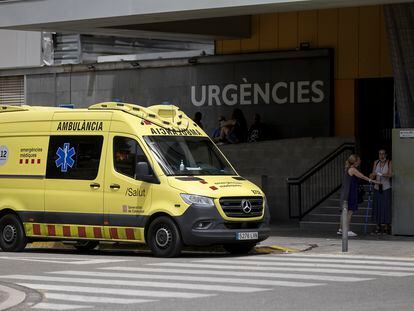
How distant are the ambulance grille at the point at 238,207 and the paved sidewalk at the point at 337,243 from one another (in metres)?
1.92

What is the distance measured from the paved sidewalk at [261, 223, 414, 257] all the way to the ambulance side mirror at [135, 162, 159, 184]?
3.63 m

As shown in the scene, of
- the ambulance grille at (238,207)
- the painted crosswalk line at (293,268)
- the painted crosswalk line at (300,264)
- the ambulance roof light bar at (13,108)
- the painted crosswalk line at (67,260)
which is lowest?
the painted crosswalk line at (67,260)

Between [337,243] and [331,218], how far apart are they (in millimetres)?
3853

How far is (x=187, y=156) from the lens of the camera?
1853 centimetres

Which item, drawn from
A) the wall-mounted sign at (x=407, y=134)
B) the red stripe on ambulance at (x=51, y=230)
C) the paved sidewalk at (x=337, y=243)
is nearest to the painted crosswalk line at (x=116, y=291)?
the red stripe on ambulance at (x=51, y=230)

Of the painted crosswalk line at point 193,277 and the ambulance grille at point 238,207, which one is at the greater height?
the ambulance grille at point 238,207

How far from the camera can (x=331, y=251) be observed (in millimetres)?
19312

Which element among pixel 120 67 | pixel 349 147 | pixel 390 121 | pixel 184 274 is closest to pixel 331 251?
pixel 184 274

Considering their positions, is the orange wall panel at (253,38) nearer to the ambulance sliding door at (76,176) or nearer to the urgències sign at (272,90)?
the urgències sign at (272,90)

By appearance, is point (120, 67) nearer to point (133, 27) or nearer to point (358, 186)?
point (133, 27)

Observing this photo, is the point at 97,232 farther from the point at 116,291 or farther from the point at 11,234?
the point at 116,291

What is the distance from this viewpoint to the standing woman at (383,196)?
22406 mm

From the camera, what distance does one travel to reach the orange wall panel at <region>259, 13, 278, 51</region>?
2953 cm

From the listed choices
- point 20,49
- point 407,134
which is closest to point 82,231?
point 407,134
